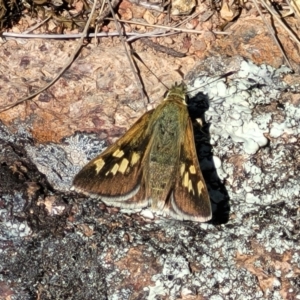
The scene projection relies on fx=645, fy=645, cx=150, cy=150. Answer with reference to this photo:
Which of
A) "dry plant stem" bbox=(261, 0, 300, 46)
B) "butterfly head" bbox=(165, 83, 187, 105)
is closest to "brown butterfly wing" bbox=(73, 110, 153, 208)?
"butterfly head" bbox=(165, 83, 187, 105)

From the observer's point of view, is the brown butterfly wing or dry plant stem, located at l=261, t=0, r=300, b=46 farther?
dry plant stem, located at l=261, t=0, r=300, b=46

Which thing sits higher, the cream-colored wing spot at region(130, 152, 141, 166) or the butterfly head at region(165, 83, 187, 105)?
the butterfly head at region(165, 83, 187, 105)

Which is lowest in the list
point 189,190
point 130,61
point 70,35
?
point 189,190

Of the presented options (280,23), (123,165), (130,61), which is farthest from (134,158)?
(280,23)

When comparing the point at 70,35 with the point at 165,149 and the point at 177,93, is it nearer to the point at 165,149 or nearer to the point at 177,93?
the point at 177,93

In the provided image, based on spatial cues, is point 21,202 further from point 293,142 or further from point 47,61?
point 293,142

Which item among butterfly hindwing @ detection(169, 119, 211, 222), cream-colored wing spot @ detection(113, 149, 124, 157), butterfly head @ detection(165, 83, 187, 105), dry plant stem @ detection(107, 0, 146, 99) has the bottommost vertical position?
butterfly hindwing @ detection(169, 119, 211, 222)

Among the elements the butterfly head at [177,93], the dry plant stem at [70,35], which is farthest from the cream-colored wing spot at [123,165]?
the dry plant stem at [70,35]

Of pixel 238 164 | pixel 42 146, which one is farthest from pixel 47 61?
pixel 238 164

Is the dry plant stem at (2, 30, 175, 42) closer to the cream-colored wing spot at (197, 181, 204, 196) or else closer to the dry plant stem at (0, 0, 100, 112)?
the dry plant stem at (0, 0, 100, 112)
